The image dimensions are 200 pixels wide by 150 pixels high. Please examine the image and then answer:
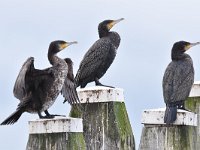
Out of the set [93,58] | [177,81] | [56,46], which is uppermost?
[93,58]

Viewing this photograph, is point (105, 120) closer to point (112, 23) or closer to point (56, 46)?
point (56, 46)

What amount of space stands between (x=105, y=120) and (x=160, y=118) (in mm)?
568

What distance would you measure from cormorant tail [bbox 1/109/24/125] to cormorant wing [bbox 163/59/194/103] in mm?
1760

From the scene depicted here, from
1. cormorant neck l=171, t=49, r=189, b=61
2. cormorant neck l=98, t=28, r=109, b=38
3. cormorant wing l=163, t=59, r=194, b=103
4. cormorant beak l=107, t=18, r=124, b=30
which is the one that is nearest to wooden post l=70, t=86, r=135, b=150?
cormorant wing l=163, t=59, r=194, b=103

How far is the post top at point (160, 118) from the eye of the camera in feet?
18.9

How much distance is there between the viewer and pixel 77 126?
16.8ft

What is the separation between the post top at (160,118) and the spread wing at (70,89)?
88 cm

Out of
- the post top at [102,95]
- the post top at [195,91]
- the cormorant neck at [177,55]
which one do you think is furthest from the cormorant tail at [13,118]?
the cormorant neck at [177,55]

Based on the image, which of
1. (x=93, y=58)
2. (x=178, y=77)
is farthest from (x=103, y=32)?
(x=178, y=77)

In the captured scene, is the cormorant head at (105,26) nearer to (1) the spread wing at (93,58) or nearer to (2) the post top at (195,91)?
(1) the spread wing at (93,58)

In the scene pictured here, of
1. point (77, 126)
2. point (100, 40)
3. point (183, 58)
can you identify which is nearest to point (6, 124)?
point (77, 126)

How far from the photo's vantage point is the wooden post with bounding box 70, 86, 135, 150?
613 cm

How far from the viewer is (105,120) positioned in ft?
20.3

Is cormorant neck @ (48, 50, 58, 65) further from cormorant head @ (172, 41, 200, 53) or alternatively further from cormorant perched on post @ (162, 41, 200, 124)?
cormorant head @ (172, 41, 200, 53)
